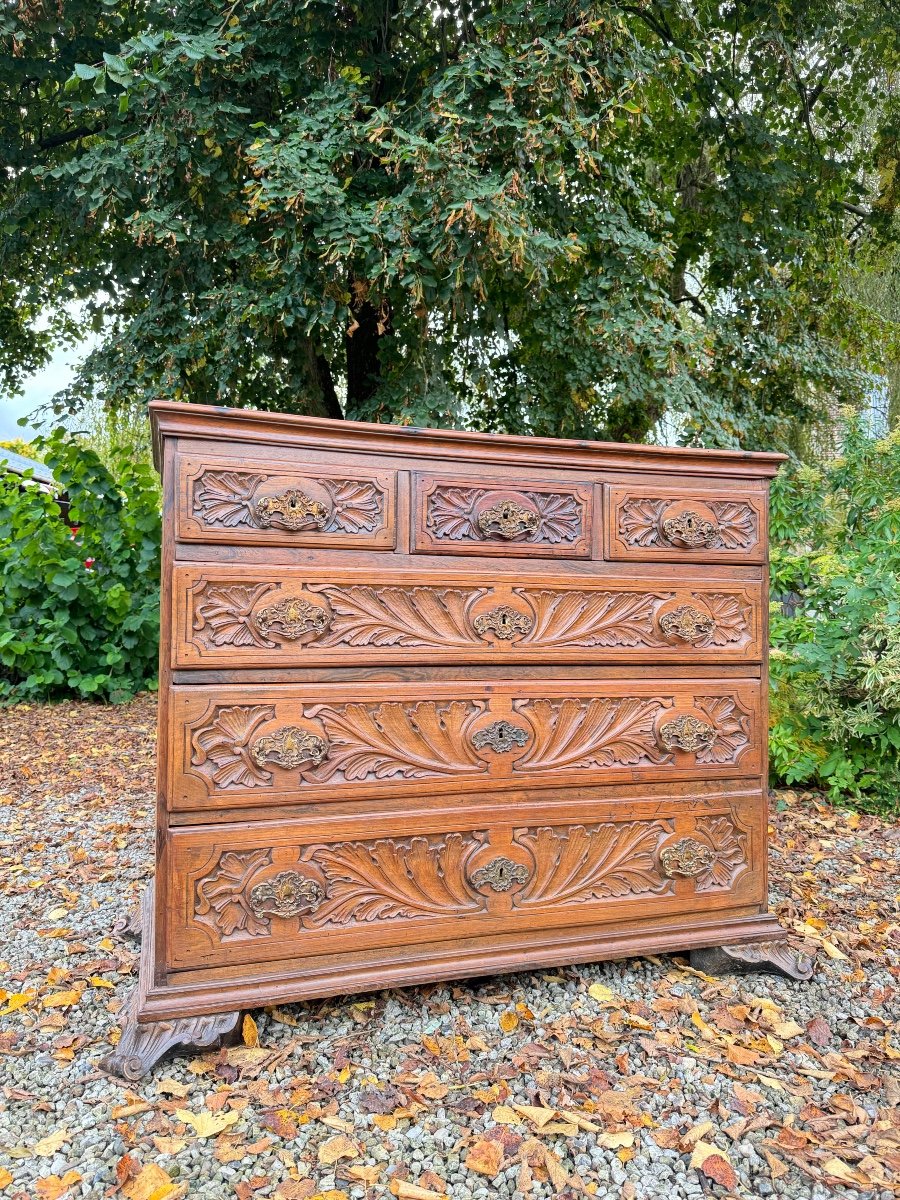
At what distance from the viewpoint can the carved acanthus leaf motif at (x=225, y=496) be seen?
175 centimetres

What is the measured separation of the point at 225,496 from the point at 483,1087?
4.67 feet

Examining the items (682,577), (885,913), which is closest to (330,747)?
(682,577)

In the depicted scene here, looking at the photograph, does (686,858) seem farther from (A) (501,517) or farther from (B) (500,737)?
(A) (501,517)

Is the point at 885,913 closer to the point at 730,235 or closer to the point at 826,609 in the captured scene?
the point at 826,609

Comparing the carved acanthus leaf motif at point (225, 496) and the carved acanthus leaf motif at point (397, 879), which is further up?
the carved acanthus leaf motif at point (225, 496)

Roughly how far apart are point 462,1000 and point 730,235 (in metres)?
5.09

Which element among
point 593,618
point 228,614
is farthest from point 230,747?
point 593,618

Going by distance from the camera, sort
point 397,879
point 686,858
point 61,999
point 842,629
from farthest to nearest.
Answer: point 842,629
point 686,858
point 61,999
point 397,879

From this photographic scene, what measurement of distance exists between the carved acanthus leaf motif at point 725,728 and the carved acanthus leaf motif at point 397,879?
2.35ft

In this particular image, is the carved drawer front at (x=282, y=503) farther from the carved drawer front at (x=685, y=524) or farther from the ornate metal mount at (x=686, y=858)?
the ornate metal mount at (x=686, y=858)

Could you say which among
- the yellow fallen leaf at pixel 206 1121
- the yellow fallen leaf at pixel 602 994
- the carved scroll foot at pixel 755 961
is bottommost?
the yellow fallen leaf at pixel 206 1121

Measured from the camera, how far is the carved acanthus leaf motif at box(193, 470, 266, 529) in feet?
5.73

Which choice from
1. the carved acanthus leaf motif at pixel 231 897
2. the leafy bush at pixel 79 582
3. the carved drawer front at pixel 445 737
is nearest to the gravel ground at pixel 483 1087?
the carved acanthus leaf motif at pixel 231 897

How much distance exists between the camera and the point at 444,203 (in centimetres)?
349
